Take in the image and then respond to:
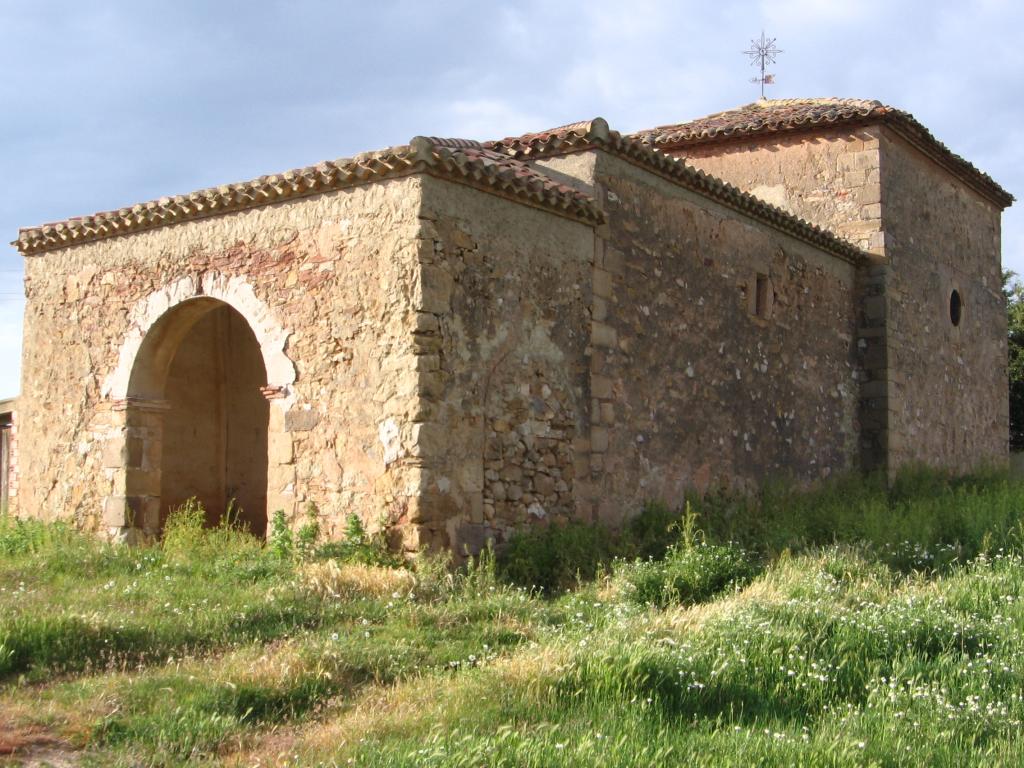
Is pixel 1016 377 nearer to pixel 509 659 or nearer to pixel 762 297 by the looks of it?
pixel 762 297

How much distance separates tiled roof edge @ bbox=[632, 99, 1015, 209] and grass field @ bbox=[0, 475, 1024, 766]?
23.7ft

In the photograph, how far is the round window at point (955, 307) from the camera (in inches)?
679

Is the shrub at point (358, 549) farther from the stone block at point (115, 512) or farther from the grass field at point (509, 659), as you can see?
the stone block at point (115, 512)

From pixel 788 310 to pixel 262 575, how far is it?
774 cm

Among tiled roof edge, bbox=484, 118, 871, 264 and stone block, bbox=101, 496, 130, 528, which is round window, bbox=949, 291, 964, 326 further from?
stone block, bbox=101, 496, 130, 528

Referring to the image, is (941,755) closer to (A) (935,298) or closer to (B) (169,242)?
(B) (169,242)

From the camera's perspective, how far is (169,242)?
34.9 feet

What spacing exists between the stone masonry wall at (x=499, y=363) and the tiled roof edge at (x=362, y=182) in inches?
5.7

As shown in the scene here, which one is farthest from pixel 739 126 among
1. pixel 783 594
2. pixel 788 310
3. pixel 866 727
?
pixel 866 727

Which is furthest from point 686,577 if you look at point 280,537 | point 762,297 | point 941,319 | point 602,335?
point 941,319

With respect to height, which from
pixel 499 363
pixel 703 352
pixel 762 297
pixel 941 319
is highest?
pixel 941 319

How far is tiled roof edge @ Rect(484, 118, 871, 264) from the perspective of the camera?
10.5 metres

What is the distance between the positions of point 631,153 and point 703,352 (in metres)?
2.32

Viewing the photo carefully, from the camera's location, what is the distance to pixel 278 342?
31.7ft
